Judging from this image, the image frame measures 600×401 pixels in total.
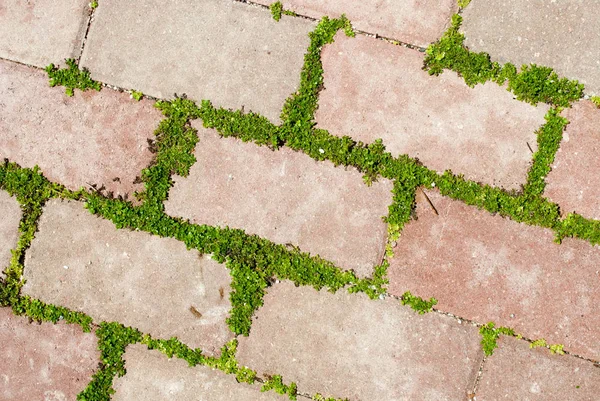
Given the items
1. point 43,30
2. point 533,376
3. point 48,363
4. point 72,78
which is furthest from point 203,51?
point 533,376

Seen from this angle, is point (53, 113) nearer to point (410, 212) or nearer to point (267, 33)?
point (267, 33)

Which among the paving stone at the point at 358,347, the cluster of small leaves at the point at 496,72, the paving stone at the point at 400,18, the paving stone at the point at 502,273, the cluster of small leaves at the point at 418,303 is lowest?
the paving stone at the point at 358,347

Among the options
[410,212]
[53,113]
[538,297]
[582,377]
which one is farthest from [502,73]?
[53,113]

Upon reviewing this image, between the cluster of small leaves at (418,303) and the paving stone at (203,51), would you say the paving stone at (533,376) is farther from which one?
the paving stone at (203,51)

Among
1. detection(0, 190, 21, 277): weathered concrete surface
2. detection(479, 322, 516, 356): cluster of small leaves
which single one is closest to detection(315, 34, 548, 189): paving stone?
detection(479, 322, 516, 356): cluster of small leaves

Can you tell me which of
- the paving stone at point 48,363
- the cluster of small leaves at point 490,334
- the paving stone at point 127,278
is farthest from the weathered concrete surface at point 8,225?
the cluster of small leaves at point 490,334

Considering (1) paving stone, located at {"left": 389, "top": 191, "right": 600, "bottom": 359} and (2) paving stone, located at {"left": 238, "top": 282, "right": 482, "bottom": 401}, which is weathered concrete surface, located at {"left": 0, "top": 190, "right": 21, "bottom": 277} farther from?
(1) paving stone, located at {"left": 389, "top": 191, "right": 600, "bottom": 359}
